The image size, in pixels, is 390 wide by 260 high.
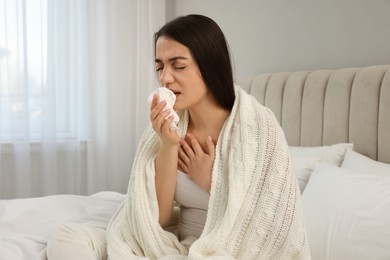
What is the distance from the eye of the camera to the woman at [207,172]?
1.21 meters

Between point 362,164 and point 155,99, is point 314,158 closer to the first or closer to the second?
point 362,164

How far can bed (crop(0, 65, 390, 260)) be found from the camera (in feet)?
4.50

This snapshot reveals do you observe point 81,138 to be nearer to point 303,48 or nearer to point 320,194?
point 303,48

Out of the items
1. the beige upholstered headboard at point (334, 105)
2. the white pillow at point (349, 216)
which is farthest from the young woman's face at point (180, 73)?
the beige upholstered headboard at point (334, 105)

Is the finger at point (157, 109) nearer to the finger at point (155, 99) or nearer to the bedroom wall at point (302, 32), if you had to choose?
the finger at point (155, 99)

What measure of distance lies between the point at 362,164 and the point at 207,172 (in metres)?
0.71

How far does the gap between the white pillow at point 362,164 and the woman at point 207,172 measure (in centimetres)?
57

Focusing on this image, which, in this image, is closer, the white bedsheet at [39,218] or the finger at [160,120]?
the finger at [160,120]

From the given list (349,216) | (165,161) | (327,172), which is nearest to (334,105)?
(327,172)

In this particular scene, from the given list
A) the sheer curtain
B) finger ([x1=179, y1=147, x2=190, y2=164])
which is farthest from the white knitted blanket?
the sheer curtain

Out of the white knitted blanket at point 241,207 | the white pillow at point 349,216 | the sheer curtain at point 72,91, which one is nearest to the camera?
the white knitted blanket at point 241,207

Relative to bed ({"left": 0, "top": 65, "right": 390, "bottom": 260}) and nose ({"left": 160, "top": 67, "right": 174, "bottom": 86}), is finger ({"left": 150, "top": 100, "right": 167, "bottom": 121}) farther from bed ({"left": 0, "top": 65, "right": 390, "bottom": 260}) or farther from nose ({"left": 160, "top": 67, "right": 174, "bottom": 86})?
bed ({"left": 0, "top": 65, "right": 390, "bottom": 260})

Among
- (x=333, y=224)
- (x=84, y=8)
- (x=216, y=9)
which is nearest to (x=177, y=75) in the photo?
(x=333, y=224)

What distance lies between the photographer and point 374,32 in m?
2.02
